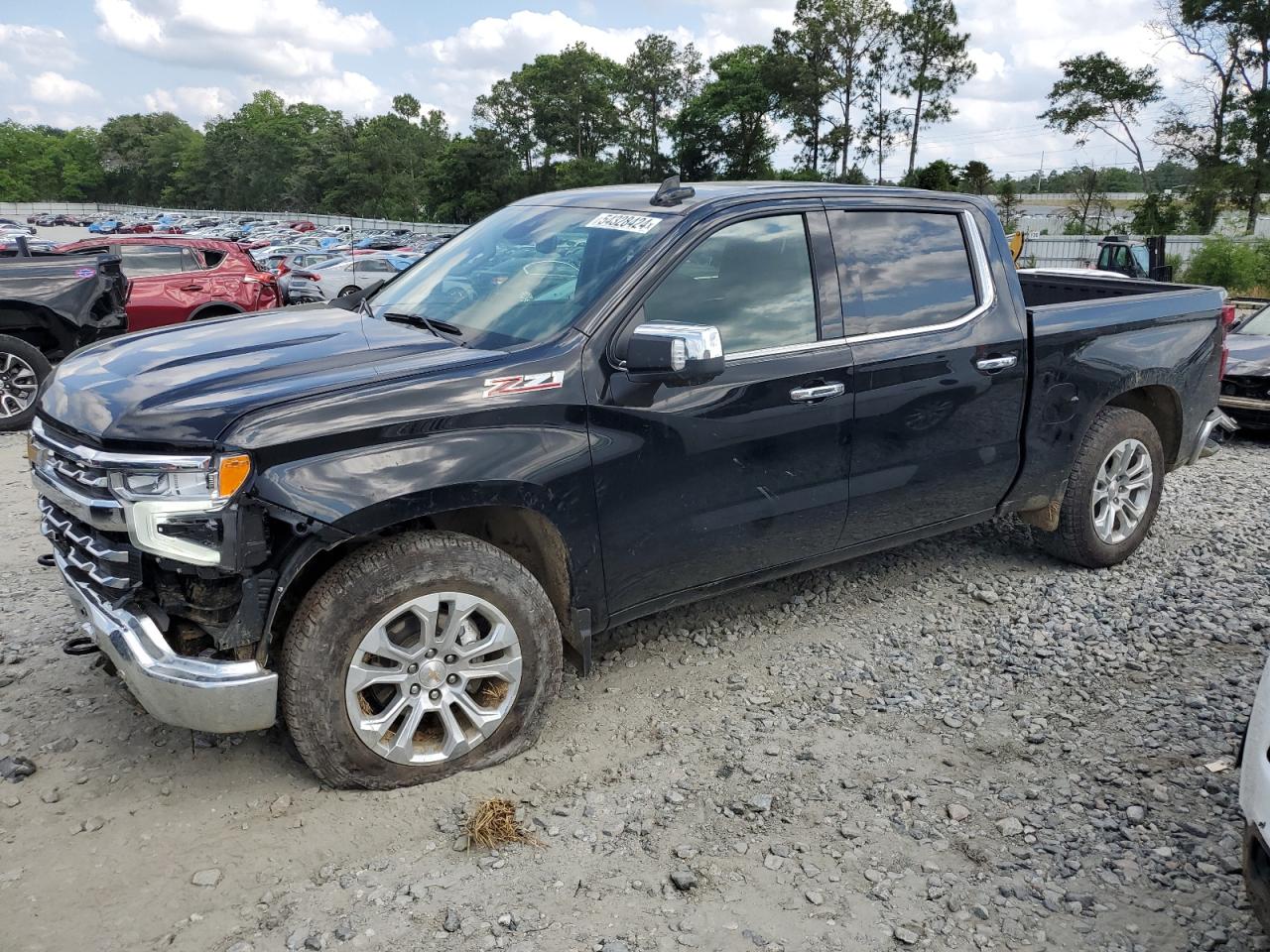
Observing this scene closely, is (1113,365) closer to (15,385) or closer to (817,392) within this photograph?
(817,392)

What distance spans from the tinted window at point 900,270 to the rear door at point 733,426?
116mm

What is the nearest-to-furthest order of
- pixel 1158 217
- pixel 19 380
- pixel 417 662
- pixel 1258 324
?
1. pixel 417 662
2. pixel 19 380
3. pixel 1258 324
4. pixel 1158 217

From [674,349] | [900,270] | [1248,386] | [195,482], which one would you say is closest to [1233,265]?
[1248,386]

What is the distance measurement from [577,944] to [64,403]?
235 centimetres

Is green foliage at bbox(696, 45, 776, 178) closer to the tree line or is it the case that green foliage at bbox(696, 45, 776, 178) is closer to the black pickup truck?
the tree line

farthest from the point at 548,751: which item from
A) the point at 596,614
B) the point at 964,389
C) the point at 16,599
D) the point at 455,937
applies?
the point at 16,599

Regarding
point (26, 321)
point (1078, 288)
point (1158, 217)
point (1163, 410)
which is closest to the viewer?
point (1163, 410)

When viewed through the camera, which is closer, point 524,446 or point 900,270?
point 524,446

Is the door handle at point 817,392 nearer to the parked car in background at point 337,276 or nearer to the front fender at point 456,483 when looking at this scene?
the front fender at point 456,483

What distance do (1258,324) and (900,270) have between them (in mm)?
7910

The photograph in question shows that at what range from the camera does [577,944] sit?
2639mm

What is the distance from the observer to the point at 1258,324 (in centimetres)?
1009

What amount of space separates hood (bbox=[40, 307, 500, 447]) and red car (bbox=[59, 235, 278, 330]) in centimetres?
766

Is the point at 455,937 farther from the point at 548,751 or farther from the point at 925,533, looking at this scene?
the point at 925,533
